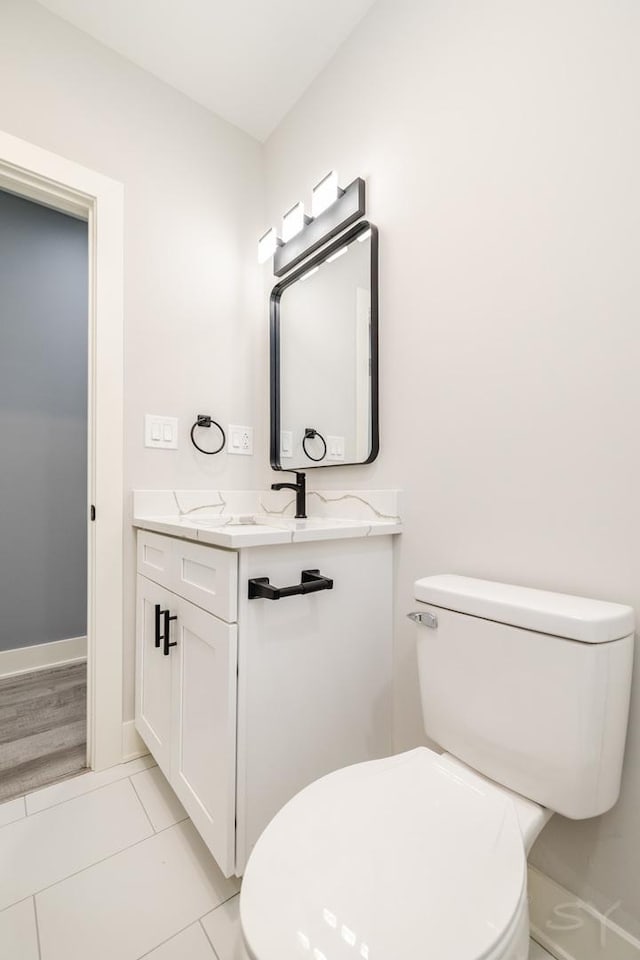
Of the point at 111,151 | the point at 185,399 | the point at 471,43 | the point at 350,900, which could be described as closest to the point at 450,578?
the point at 350,900

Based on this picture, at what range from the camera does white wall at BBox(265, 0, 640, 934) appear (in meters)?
0.82

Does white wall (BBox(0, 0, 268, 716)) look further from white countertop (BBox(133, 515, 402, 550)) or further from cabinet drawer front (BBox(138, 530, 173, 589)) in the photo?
white countertop (BBox(133, 515, 402, 550))

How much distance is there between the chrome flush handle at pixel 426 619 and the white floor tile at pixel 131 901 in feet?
2.47

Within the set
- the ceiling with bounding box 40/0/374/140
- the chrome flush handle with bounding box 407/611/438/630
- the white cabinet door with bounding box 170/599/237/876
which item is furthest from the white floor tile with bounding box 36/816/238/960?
the ceiling with bounding box 40/0/374/140

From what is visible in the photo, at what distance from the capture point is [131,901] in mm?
933

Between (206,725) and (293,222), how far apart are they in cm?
172

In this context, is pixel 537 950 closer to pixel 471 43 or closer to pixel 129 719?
pixel 129 719

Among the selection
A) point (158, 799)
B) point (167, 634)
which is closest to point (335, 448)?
point (167, 634)

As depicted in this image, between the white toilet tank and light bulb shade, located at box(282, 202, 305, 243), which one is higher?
light bulb shade, located at box(282, 202, 305, 243)

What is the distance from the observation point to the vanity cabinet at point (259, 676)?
900 mm

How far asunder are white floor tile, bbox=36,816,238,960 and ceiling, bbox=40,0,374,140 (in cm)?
255

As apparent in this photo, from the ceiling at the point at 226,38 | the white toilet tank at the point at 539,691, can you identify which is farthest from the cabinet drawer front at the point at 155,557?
the ceiling at the point at 226,38

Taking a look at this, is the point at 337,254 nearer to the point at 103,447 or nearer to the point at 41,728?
the point at 103,447

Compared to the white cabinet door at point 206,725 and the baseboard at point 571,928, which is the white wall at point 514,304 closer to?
the baseboard at point 571,928
